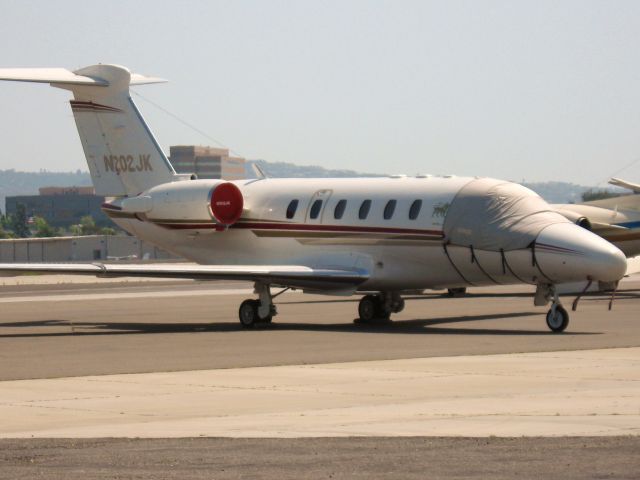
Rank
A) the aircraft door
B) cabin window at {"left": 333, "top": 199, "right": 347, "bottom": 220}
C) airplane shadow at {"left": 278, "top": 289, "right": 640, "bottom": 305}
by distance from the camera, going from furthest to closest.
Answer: airplane shadow at {"left": 278, "top": 289, "right": 640, "bottom": 305}
the aircraft door
cabin window at {"left": 333, "top": 199, "right": 347, "bottom": 220}

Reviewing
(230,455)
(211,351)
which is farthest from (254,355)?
(230,455)

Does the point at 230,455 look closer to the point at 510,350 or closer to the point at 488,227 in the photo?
the point at 510,350

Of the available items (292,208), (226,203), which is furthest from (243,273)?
(226,203)

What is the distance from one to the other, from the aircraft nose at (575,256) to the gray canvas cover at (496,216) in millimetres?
426

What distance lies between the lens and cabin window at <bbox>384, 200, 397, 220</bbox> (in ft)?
96.3

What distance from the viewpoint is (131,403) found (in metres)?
15.6

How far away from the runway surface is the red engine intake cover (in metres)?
2.61

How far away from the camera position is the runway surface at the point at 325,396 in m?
11.4

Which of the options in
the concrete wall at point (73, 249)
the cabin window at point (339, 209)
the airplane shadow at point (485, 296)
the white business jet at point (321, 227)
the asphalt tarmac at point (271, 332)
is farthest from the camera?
the concrete wall at point (73, 249)

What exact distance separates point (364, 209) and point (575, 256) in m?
5.68

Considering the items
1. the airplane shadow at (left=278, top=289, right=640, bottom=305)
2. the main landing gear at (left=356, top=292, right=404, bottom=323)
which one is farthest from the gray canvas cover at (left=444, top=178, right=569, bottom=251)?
the airplane shadow at (left=278, top=289, right=640, bottom=305)

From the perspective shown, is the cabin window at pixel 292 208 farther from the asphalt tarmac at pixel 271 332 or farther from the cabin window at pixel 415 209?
the cabin window at pixel 415 209

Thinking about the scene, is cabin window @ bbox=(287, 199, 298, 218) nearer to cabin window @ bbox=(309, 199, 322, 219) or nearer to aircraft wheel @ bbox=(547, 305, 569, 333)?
cabin window @ bbox=(309, 199, 322, 219)

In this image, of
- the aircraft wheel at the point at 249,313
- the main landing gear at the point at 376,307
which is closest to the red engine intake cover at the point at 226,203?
the aircraft wheel at the point at 249,313
